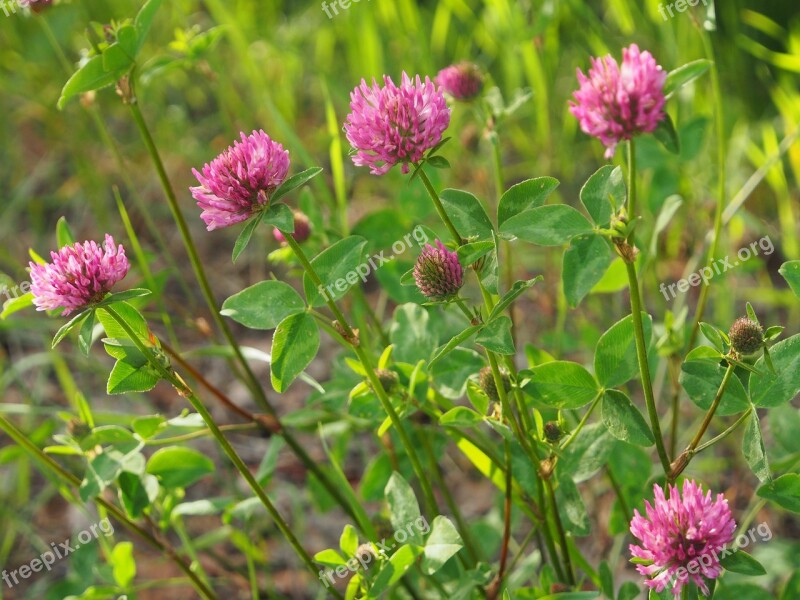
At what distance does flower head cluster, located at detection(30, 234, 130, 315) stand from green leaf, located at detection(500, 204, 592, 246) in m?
0.54

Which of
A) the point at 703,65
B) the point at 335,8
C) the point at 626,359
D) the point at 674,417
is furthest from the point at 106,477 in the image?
the point at 335,8

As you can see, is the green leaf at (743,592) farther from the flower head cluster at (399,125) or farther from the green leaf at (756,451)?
the flower head cluster at (399,125)

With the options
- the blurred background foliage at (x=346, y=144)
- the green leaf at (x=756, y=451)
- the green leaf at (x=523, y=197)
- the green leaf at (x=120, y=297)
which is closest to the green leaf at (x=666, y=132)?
the green leaf at (x=523, y=197)

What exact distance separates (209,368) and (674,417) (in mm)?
1607

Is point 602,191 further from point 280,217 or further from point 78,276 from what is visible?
point 78,276

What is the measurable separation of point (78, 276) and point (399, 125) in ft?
1.55

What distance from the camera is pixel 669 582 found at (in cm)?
110

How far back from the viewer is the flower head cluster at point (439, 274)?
3.76 feet

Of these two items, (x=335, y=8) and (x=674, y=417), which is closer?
(x=674, y=417)

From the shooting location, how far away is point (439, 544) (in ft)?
4.21

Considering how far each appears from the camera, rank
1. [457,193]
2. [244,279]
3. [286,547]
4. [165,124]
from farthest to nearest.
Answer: [165,124] → [244,279] → [286,547] → [457,193]

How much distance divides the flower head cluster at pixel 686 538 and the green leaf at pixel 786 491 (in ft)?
0.50

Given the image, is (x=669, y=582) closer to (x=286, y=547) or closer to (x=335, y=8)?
(x=286, y=547)

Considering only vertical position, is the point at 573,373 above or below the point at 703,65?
below
